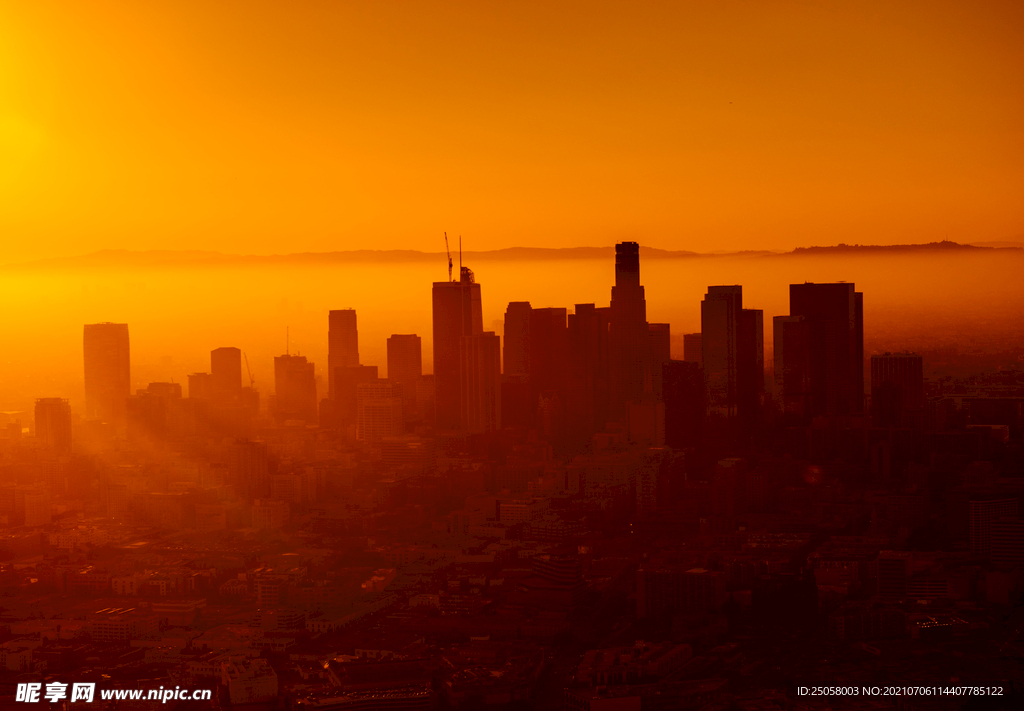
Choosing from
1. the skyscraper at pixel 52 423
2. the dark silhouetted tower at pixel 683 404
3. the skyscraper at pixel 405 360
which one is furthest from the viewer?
the skyscraper at pixel 405 360

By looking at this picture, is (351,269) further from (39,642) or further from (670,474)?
(39,642)

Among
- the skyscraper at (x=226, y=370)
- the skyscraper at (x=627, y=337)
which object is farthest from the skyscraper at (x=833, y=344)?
the skyscraper at (x=226, y=370)

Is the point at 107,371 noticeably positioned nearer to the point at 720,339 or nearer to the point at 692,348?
the point at 692,348

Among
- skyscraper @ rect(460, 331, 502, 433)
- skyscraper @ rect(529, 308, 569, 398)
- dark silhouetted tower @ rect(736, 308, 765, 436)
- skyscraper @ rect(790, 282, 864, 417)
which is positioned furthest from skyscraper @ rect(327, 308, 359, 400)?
skyscraper @ rect(790, 282, 864, 417)

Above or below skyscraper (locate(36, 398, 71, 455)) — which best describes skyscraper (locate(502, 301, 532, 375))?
above

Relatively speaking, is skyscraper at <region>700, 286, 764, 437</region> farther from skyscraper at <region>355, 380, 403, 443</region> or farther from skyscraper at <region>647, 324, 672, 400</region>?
skyscraper at <region>355, 380, 403, 443</region>

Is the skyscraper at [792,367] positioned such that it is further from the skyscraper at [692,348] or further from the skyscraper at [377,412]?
the skyscraper at [377,412]
